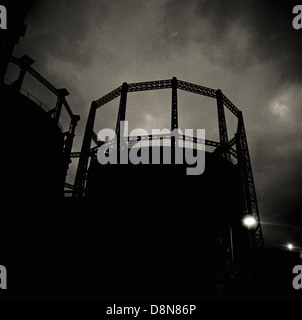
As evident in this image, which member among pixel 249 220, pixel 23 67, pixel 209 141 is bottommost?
pixel 249 220

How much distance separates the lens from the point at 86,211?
31.1 ft

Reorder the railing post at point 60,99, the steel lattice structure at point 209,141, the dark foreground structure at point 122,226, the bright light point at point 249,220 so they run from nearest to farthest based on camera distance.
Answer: the bright light point at point 249,220 → the dark foreground structure at point 122,226 → the steel lattice structure at point 209,141 → the railing post at point 60,99

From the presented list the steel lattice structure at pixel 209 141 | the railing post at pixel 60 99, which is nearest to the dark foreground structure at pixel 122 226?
the steel lattice structure at pixel 209 141

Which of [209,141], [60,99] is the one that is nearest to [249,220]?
[209,141]

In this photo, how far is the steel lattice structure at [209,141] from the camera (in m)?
11.3

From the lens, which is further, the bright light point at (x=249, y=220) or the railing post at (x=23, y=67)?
the railing post at (x=23, y=67)

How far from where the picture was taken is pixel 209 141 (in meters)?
11.0

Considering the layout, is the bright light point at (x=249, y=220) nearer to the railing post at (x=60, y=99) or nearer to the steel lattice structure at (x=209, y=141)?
the steel lattice structure at (x=209, y=141)

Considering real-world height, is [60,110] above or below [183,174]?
above

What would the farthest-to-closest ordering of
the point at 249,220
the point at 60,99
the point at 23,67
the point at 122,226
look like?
1. the point at 60,99
2. the point at 23,67
3. the point at 122,226
4. the point at 249,220

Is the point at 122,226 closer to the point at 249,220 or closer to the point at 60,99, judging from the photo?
the point at 249,220
